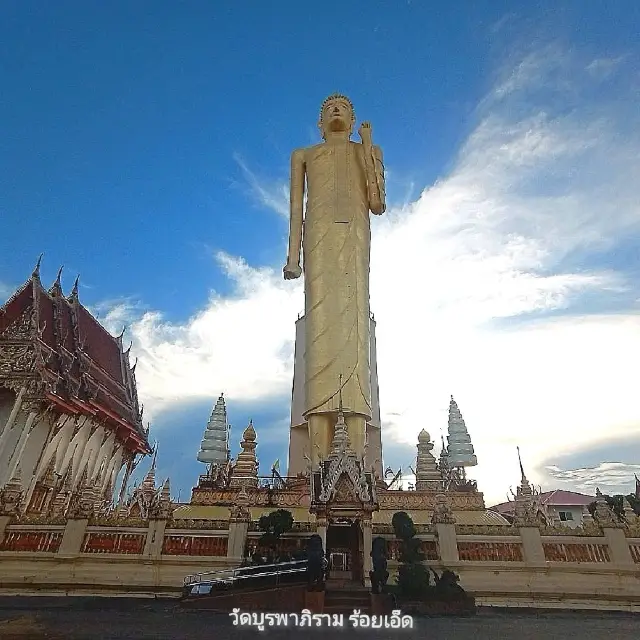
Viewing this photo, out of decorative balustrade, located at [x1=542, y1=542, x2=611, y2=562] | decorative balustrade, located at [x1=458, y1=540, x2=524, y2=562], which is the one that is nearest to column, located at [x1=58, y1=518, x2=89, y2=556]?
decorative balustrade, located at [x1=458, y1=540, x2=524, y2=562]

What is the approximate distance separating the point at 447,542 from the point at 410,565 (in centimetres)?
140

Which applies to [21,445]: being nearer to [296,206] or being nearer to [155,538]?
[155,538]

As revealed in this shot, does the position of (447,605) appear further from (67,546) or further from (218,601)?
(67,546)

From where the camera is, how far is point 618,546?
894 centimetres

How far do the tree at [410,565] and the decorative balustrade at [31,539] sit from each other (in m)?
6.39

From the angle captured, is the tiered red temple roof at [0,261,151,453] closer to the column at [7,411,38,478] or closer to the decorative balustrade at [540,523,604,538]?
the column at [7,411,38,478]

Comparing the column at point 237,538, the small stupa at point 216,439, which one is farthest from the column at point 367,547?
the small stupa at point 216,439

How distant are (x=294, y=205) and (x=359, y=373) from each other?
612cm

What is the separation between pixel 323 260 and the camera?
1512 cm

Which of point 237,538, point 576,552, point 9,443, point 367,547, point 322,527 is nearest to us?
point 367,547

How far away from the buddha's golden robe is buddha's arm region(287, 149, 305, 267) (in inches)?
9.4

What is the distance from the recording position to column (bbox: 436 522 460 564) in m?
8.84

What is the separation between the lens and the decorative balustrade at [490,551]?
8.90 metres

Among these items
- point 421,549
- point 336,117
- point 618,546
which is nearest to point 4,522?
point 421,549
